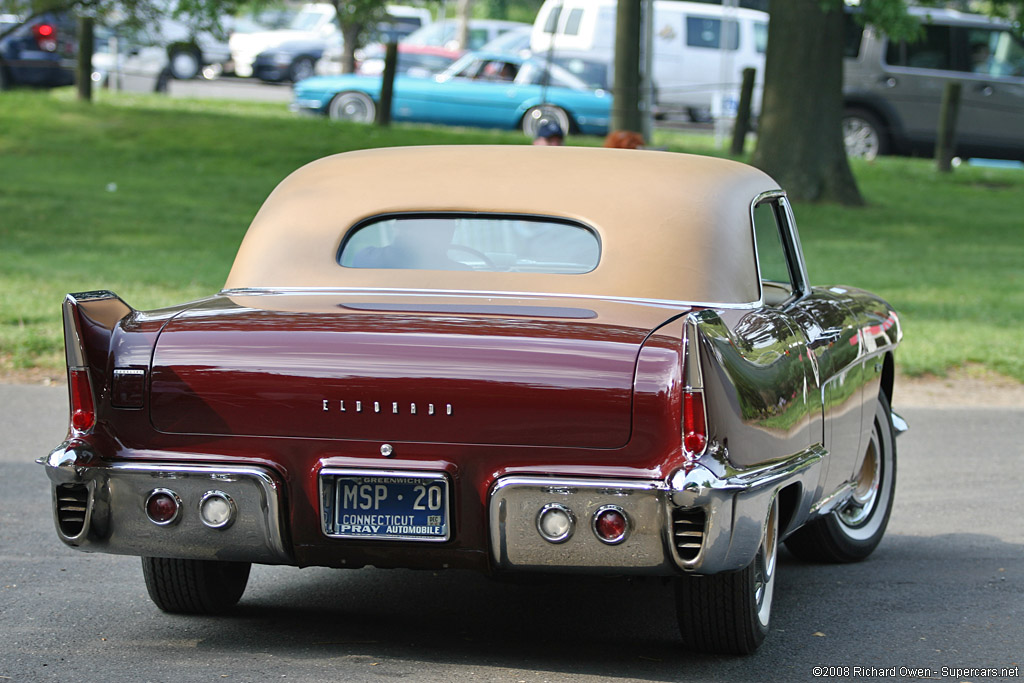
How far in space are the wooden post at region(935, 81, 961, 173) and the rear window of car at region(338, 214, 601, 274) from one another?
18.4 m

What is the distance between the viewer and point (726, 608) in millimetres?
4164

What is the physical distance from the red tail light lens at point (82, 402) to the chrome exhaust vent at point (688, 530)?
167cm

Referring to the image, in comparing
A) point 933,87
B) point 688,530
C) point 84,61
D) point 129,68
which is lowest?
point 129,68

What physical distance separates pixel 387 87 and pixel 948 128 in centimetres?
857

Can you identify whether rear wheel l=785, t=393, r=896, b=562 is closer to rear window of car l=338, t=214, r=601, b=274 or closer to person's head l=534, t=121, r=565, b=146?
rear window of car l=338, t=214, r=601, b=274

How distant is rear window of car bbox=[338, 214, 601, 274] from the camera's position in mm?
4828

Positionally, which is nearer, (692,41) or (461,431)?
(461,431)

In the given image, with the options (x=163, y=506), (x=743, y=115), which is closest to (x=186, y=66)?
(x=743, y=115)

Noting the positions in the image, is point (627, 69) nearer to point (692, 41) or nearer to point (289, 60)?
point (692, 41)

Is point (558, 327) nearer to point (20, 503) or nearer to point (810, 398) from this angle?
point (810, 398)

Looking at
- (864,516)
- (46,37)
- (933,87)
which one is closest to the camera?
(864,516)

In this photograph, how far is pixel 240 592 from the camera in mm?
4836

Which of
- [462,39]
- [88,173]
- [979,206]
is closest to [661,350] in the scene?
[88,173]

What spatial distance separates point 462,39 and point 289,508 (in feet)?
122
